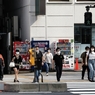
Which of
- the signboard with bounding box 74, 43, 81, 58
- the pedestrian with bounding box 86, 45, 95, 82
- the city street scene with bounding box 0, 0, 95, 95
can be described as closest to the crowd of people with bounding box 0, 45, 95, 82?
the pedestrian with bounding box 86, 45, 95, 82

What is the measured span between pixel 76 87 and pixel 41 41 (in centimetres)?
828

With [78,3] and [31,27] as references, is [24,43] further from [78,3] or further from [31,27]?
[78,3]

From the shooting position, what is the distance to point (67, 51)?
87.5 ft

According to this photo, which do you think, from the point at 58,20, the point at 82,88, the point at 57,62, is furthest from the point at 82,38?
the point at 82,88

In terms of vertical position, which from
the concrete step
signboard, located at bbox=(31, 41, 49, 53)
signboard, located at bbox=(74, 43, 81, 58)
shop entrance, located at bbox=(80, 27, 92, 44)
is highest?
shop entrance, located at bbox=(80, 27, 92, 44)

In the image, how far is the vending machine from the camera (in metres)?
26.4

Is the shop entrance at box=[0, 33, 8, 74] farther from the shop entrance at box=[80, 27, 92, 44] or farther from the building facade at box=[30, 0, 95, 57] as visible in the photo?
the shop entrance at box=[80, 27, 92, 44]

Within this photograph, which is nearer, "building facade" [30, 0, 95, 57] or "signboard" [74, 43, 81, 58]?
"building facade" [30, 0, 95, 57]

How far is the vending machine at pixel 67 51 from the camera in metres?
26.4

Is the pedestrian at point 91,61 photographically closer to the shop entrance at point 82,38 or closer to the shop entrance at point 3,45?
the shop entrance at point 3,45

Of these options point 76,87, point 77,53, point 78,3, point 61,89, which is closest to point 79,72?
point 77,53

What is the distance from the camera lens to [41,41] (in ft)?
85.8

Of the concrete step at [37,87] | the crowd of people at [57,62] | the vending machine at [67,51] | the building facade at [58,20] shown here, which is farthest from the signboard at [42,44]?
the concrete step at [37,87]

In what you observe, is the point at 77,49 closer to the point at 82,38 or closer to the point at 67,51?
the point at 82,38
